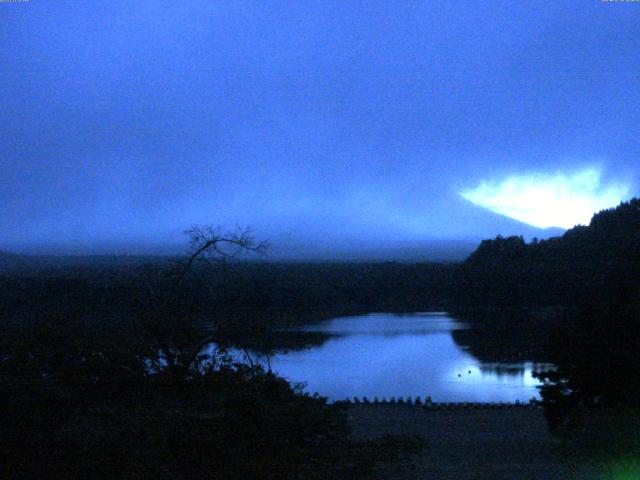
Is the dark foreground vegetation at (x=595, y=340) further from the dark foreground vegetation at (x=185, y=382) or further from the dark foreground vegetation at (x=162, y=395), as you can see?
the dark foreground vegetation at (x=162, y=395)

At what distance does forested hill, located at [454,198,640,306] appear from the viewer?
849 inches

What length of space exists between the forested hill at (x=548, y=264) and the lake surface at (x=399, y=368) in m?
3.07

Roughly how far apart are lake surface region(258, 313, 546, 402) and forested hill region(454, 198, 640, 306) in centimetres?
307

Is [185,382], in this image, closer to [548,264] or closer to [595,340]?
[595,340]

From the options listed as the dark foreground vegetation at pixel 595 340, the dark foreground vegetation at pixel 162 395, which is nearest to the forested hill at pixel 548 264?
the dark foreground vegetation at pixel 595 340

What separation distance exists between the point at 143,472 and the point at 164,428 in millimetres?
1048

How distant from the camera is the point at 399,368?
18.3 meters

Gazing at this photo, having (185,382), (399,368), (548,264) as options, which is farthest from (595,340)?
(548,264)

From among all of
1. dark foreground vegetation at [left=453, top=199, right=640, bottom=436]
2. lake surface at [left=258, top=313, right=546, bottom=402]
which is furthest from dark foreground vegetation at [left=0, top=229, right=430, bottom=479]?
lake surface at [left=258, top=313, right=546, bottom=402]

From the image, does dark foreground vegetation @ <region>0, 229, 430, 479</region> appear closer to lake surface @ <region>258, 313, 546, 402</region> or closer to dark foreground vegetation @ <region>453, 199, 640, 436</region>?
dark foreground vegetation @ <region>453, 199, 640, 436</region>

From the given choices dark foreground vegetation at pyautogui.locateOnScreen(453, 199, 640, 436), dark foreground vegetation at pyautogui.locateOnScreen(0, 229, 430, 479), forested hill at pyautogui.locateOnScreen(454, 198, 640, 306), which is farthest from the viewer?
forested hill at pyautogui.locateOnScreen(454, 198, 640, 306)

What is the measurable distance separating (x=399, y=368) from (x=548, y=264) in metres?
9.93

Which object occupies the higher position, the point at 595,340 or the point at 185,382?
the point at 595,340

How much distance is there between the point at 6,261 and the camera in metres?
36.9
